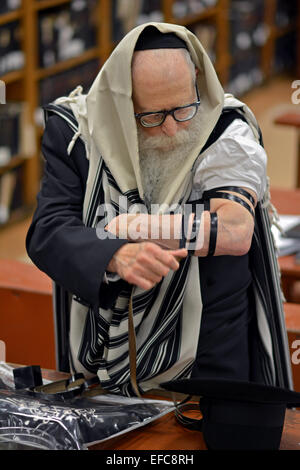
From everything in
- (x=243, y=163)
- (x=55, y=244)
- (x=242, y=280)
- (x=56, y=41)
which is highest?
(x=56, y=41)

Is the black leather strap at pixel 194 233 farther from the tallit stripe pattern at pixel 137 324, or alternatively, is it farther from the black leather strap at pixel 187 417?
the black leather strap at pixel 187 417

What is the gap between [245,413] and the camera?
1.39 m

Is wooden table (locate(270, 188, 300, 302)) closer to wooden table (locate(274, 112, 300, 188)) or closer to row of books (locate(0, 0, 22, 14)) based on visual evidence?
wooden table (locate(274, 112, 300, 188))

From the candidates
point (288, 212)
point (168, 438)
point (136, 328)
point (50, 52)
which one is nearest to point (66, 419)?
point (168, 438)

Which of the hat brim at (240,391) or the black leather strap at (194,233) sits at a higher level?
the black leather strap at (194,233)

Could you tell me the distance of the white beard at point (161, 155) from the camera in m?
1.65

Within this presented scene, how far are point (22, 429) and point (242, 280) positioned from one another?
0.61 metres

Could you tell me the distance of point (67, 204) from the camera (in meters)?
1.70

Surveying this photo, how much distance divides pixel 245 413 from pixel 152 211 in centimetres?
49

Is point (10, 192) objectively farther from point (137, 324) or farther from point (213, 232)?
point (213, 232)

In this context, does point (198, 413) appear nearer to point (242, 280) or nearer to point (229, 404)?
point (229, 404)

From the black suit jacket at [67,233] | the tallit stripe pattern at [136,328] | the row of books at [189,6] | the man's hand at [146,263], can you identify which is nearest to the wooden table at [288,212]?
the tallit stripe pattern at [136,328]
